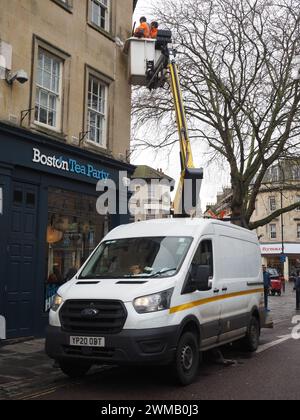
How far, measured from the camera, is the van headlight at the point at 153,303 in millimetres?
6754

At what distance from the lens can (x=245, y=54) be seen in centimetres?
1834

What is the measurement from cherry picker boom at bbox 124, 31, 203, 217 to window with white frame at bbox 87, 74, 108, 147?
3.57 ft

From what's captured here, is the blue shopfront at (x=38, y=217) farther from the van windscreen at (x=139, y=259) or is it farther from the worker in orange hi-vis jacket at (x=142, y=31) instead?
the worker in orange hi-vis jacket at (x=142, y=31)

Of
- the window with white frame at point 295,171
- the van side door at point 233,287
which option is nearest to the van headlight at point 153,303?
the van side door at point 233,287

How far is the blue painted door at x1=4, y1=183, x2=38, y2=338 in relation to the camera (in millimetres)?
10586

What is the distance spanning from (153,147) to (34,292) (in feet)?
36.0

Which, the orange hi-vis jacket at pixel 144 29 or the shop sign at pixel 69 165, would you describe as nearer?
the shop sign at pixel 69 165

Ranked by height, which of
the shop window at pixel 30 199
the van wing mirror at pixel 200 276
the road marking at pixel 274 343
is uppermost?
the shop window at pixel 30 199

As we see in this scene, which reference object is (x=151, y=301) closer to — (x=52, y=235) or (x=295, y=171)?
(x=52, y=235)

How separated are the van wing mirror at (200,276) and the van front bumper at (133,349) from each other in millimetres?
869

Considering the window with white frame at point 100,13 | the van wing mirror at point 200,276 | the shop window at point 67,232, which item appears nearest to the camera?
the van wing mirror at point 200,276

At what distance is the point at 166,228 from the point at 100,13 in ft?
28.9

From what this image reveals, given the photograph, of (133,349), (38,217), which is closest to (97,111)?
(38,217)

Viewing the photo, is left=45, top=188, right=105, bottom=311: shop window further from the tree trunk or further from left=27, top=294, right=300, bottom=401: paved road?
the tree trunk
